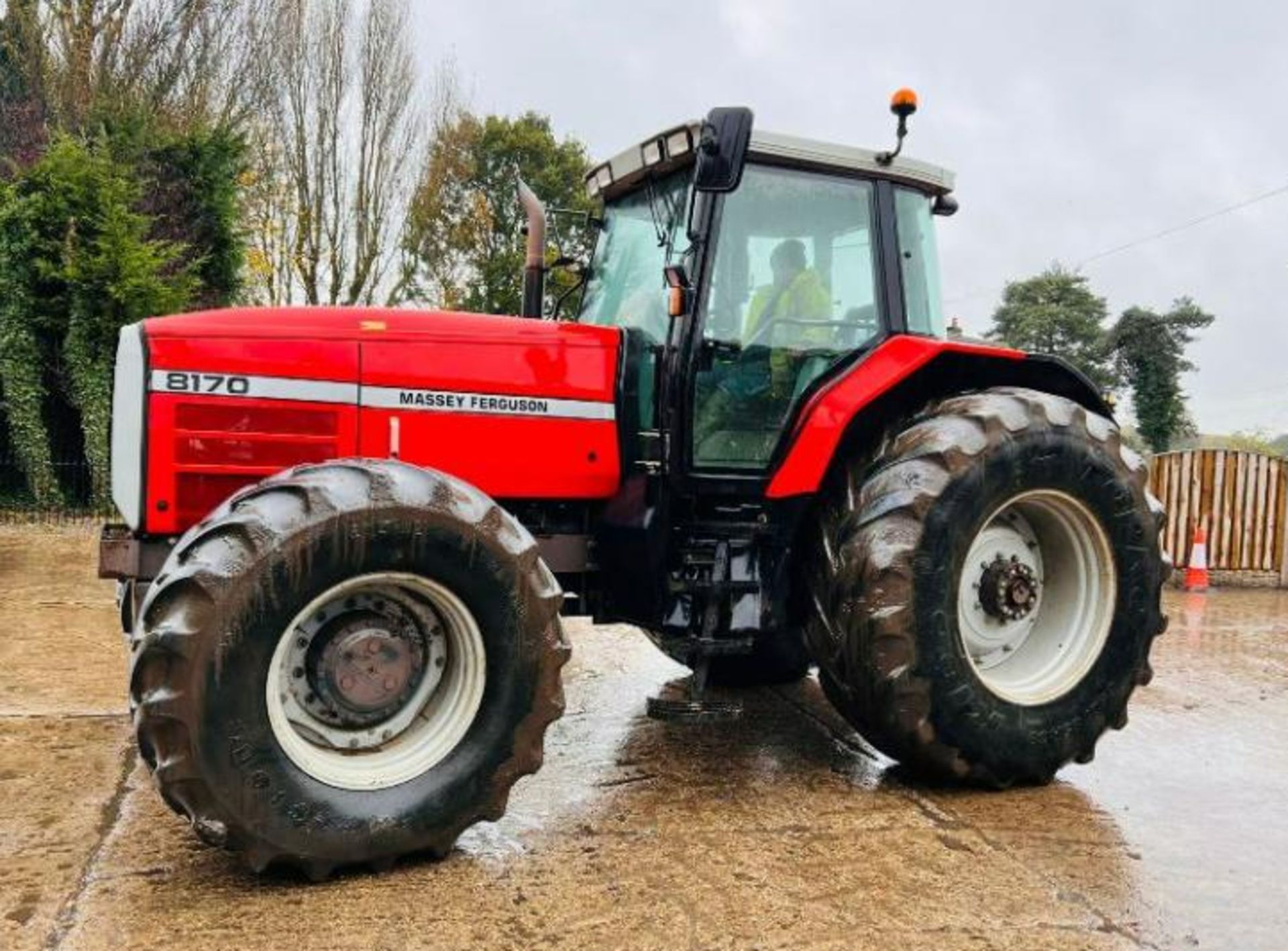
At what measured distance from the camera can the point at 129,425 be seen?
12.2 ft

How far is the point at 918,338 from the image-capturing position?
4.27 m

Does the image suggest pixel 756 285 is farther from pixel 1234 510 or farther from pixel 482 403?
pixel 1234 510

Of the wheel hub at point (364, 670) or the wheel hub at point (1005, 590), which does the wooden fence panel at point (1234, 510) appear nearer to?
the wheel hub at point (1005, 590)

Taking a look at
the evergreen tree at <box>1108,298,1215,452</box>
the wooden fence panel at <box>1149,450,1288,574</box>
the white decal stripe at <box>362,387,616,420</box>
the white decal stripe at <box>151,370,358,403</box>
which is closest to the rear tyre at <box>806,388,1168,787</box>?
the white decal stripe at <box>362,387,616,420</box>

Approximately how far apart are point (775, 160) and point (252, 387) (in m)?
2.07

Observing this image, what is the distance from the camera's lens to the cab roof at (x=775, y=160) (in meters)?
4.13

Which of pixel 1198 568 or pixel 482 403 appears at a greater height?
pixel 482 403

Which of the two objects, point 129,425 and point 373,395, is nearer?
point 129,425

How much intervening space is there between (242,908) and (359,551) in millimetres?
950

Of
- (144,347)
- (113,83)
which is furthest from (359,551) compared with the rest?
(113,83)

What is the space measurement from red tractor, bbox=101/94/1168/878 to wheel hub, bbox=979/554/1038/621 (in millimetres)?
13

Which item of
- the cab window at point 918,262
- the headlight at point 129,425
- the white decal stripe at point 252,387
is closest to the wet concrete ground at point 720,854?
the headlight at point 129,425

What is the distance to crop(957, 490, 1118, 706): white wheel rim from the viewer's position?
13.6ft

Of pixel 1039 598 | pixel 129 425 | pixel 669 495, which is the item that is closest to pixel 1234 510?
pixel 1039 598
